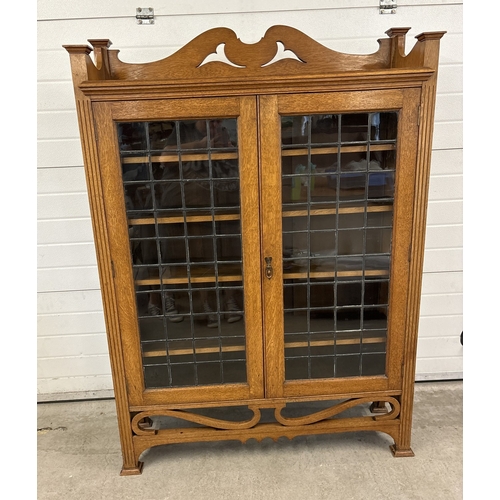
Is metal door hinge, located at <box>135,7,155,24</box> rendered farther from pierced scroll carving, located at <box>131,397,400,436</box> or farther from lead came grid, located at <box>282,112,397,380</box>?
pierced scroll carving, located at <box>131,397,400,436</box>

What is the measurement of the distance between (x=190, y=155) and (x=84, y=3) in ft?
3.75

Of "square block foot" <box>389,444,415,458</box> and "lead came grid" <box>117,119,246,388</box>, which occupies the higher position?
"lead came grid" <box>117,119,246,388</box>

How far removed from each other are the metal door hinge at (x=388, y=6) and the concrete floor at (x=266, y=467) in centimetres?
214

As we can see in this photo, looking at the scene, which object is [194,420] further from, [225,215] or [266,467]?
[225,215]

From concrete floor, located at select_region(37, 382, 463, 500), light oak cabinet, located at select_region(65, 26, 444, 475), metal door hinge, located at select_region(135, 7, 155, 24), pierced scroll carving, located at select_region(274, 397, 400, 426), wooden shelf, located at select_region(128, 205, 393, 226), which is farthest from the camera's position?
metal door hinge, located at select_region(135, 7, 155, 24)

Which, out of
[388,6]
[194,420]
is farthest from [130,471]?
[388,6]

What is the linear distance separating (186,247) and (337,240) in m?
0.65

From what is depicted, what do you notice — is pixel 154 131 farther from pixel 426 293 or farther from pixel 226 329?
pixel 426 293

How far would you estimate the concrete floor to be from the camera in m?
1.89

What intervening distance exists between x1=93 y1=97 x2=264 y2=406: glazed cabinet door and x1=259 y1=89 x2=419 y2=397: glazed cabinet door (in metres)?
0.09

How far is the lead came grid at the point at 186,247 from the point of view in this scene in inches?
67.6

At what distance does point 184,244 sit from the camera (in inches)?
72.0

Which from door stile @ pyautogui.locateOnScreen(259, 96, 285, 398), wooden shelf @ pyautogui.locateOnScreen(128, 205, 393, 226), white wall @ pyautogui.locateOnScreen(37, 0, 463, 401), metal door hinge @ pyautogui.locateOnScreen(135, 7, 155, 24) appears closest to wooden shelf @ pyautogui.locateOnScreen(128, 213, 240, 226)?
wooden shelf @ pyautogui.locateOnScreen(128, 205, 393, 226)

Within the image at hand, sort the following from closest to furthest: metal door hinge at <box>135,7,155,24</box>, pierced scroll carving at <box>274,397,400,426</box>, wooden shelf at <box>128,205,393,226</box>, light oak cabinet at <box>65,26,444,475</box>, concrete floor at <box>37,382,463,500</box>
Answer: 1. light oak cabinet at <box>65,26,444,475</box>
2. wooden shelf at <box>128,205,393,226</box>
3. concrete floor at <box>37,382,463,500</box>
4. pierced scroll carving at <box>274,397,400,426</box>
5. metal door hinge at <box>135,7,155,24</box>
